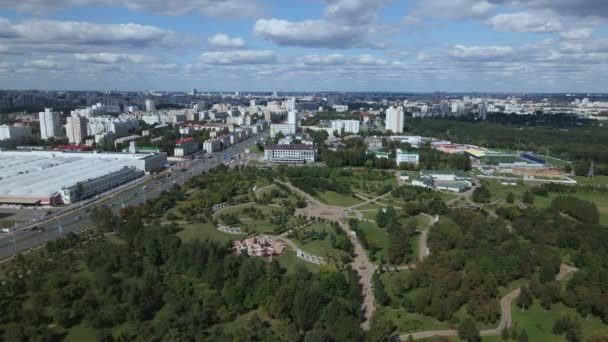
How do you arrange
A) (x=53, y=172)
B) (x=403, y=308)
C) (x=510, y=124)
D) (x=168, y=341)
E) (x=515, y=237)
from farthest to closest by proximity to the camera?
(x=510, y=124), (x=53, y=172), (x=515, y=237), (x=403, y=308), (x=168, y=341)

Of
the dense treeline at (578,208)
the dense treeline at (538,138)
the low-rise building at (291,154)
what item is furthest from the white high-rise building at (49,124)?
the dense treeline at (578,208)

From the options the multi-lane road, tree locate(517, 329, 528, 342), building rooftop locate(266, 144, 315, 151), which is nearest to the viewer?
tree locate(517, 329, 528, 342)

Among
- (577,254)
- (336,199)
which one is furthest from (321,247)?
(577,254)

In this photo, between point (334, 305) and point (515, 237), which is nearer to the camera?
point (334, 305)

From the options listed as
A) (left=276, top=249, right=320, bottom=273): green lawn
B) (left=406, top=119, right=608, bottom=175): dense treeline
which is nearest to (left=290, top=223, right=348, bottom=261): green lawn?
(left=276, top=249, right=320, bottom=273): green lawn

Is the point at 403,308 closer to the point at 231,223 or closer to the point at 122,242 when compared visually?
the point at 231,223

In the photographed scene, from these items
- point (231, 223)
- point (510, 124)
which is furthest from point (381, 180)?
point (510, 124)

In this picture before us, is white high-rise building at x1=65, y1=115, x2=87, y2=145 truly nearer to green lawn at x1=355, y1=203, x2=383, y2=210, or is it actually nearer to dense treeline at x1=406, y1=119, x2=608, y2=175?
green lawn at x1=355, y1=203, x2=383, y2=210

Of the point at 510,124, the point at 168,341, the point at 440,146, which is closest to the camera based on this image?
the point at 168,341
